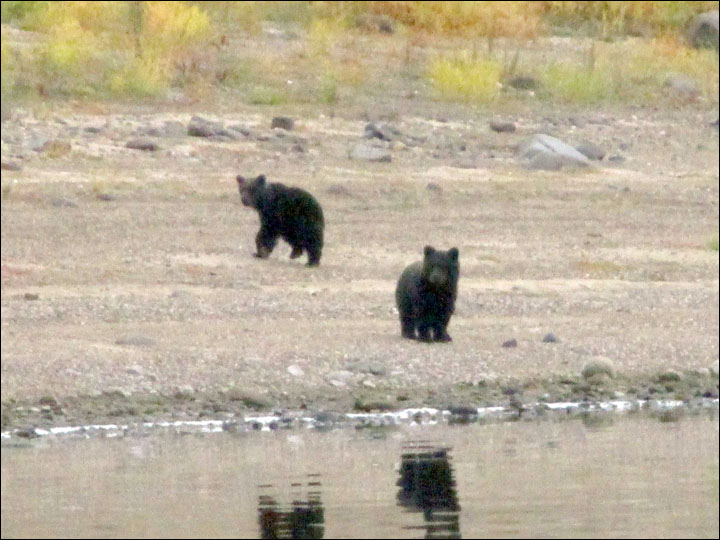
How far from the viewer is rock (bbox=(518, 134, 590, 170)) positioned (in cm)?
2072

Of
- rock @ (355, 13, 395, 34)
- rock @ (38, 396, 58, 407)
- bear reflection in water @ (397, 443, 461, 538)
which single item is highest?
rock @ (355, 13, 395, 34)

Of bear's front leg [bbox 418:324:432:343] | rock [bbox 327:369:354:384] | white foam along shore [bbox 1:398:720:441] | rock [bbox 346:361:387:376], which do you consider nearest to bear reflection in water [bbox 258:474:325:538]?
white foam along shore [bbox 1:398:720:441]

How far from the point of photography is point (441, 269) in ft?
44.4

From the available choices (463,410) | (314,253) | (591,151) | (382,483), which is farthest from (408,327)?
(591,151)

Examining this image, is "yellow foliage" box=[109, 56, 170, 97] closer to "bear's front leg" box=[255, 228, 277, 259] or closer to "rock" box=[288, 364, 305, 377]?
"bear's front leg" box=[255, 228, 277, 259]

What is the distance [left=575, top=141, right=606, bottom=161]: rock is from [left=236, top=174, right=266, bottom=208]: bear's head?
532cm

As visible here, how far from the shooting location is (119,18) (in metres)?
24.4

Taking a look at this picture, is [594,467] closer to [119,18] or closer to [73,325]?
[73,325]

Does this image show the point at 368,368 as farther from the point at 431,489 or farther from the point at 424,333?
the point at 431,489

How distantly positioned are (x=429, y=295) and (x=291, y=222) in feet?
9.77

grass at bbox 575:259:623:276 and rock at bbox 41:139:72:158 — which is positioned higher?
rock at bbox 41:139:72:158

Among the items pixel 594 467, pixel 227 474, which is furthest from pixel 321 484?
pixel 594 467

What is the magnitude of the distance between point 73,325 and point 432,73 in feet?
33.8

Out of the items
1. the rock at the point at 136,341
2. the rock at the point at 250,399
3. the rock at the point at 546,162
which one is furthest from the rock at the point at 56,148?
the rock at the point at 250,399
